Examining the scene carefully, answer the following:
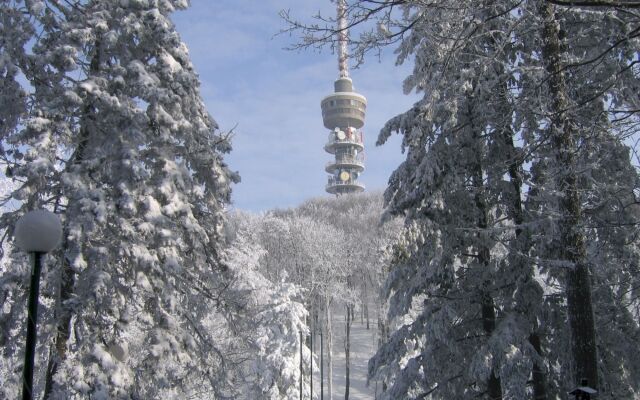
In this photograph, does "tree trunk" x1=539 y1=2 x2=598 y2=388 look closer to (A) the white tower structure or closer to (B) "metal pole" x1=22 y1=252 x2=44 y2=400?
(B) "metal pole" x1=22 y1=252 x2=44 y2=400

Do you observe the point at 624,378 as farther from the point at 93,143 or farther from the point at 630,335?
the point at 93,143

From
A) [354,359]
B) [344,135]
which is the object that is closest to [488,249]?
[354,359]

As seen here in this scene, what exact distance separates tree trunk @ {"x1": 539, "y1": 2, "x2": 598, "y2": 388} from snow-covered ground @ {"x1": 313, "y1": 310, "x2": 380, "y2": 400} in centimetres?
2947

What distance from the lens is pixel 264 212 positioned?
72625mm

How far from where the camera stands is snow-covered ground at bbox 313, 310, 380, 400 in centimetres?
4309

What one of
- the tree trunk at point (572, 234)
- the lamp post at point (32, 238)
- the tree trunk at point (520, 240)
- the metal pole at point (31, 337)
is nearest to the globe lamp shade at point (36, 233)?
the lamp post at point (32, 238)

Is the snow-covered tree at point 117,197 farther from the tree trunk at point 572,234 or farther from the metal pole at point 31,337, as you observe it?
the tree trunk at point 572,234

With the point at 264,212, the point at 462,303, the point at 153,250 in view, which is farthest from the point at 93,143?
the point at 264,212

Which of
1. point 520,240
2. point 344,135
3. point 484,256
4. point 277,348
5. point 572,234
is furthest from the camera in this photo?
point 344,135

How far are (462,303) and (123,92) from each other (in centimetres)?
789

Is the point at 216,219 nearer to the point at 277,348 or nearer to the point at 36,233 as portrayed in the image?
the point at 36,233

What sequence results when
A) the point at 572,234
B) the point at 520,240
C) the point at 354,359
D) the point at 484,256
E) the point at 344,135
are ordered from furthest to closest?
the point at 344,135, the point at 354,359, the point at 484,256, the point at 520,240, the point at 572,234

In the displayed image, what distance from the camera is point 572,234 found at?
8492mm

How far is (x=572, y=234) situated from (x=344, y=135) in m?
132
